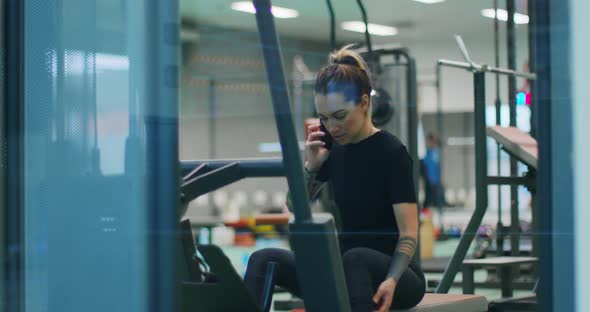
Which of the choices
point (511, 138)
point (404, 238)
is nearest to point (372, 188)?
point (404, 238)

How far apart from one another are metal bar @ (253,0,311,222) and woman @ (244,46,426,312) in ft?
0.85

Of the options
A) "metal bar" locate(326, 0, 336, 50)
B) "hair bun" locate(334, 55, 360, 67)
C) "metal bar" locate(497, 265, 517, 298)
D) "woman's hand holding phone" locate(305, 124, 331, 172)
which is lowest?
"metal bar" locate(497, 265, 517, 298)

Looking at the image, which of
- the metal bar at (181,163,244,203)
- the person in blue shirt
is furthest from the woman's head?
the person in blue shirt

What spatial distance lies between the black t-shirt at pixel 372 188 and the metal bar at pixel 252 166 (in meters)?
0.20

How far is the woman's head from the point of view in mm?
1892

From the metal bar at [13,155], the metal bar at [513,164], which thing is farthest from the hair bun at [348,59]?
the metal bar at [513,164]

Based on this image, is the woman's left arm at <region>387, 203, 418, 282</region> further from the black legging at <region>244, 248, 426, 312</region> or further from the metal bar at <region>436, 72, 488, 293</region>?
the metal bar at <region>436, 72, 488, 293</region>

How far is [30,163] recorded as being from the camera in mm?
1824

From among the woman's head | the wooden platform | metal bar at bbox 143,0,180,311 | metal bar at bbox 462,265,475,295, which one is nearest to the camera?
metal bar at bbox 143,0,180,311

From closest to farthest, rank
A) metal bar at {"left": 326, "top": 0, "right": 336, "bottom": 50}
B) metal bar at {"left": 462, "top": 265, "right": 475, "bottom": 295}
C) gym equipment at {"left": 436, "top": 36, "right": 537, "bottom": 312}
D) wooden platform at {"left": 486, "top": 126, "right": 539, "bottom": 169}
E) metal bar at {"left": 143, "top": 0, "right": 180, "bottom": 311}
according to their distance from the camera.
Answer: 1. metal bar at {"left": 143, "top": 0, "right": 180, "bottom": 311}
2. wooden platform at {"left": 486, "top": 126, "right": 539, "bottom": 169}
3. gym equipment at {"left": 436, "top": 36, "right": 537, "bottom": 312}
4. metal bar at {"left": 326, "top": 0, "right": 336, "bottom": 50}
5. metal bar at {"left": 462, "top": 265, "right": 475, "bottom": 295}

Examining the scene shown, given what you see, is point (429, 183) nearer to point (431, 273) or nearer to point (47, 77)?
point (431, 273)

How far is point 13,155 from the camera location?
1.86 meters

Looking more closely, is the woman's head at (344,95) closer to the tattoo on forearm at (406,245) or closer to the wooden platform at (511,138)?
the tattoo on forearm at (406,245)

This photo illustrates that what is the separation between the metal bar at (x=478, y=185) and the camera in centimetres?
304
